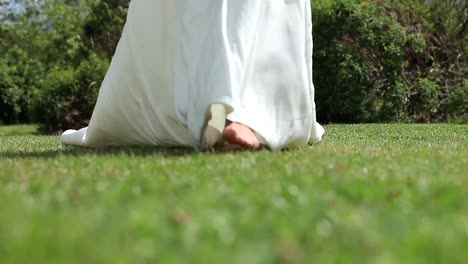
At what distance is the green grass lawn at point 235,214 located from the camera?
123 cm

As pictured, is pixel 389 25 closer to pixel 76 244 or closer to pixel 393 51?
pixel 393 51

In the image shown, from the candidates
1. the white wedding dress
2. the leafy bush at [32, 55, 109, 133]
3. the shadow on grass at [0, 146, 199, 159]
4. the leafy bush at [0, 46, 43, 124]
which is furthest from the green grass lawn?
the leafy bush at [0, 46, 43, 124]

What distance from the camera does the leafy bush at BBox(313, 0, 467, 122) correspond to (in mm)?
11633

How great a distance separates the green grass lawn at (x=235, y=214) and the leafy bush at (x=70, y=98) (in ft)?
32.0

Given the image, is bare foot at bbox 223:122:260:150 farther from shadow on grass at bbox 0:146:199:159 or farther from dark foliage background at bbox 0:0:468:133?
dark foliage background at bbox 0:0:468:133

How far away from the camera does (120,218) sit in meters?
1.47

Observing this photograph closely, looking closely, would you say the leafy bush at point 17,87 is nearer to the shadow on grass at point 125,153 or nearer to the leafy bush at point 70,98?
the leafy bush at point 70,98

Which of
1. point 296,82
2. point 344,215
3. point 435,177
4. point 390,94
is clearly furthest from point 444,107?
point 344,215

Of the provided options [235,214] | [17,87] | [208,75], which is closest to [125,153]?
[208,75]

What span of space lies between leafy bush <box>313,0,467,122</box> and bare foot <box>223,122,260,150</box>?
8354 mm

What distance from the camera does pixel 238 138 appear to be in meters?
3.26

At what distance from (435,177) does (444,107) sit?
419 inches

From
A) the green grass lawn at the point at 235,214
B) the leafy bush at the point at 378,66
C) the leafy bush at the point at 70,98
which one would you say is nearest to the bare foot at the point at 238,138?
the green grass lawn at the point at 235,214

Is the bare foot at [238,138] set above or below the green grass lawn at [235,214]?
below
